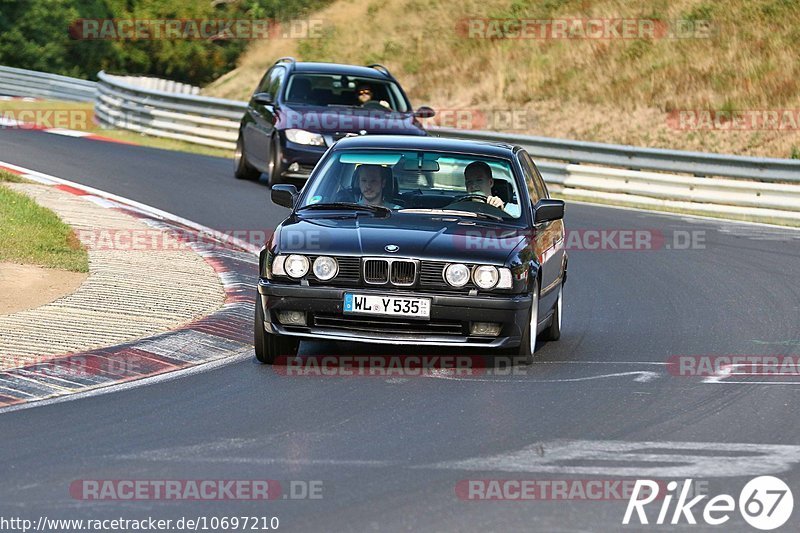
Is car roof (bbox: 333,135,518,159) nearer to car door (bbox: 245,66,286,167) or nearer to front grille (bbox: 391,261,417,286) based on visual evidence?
front grille (bbox: 391,261,417,286)

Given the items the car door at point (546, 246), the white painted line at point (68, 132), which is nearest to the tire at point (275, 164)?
the white painted line at point (68, 132)

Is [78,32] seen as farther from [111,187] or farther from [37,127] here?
[111,187]

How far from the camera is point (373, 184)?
37.4 feet

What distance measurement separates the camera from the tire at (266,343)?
34.4 ft

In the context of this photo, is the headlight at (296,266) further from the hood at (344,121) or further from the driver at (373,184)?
the hood at (344,121)

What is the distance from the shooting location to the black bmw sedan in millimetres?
10242

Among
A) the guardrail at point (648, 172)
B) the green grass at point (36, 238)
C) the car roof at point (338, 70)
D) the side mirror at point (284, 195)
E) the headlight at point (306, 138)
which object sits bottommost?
the guardrail at point (648, 172)

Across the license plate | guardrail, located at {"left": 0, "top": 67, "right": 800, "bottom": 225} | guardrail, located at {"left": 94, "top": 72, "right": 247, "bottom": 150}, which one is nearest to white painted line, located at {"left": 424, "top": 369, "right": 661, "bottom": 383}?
the license plate

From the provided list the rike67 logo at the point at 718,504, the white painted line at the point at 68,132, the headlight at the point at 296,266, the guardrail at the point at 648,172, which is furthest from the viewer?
the white painted line at the point at 68,132

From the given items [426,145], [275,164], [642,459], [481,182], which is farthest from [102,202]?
[642,459]

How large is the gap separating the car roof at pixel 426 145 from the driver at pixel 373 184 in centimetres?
40

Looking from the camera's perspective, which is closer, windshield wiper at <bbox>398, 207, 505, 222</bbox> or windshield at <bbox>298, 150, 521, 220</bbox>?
windshield wiper at <bbox>398, 207, 505, 222</bbox>

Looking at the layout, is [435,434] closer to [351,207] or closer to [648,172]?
[351,207]

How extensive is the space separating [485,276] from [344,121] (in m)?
11.7
